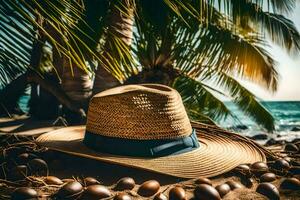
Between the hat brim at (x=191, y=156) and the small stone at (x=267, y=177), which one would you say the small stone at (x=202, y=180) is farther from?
the small stone at (x=267, y=177)

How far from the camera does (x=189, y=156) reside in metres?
2.04

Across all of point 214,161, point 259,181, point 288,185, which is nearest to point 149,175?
point 214,161

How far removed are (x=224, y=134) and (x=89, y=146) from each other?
3.96 ft

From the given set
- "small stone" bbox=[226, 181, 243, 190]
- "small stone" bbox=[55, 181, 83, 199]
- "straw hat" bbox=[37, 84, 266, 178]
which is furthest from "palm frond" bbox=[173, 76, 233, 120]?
"small stone" bbox=[55, 181, 83, 199]

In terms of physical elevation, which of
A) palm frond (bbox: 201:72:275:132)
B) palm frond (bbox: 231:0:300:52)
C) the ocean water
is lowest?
the ocean water

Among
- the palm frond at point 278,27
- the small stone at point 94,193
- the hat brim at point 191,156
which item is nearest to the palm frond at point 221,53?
the palm frond at point 278,27

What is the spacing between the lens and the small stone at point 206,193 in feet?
5.51

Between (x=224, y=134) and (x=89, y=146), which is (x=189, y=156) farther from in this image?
(x=224, y=134)

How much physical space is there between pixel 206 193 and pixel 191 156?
1.25ft

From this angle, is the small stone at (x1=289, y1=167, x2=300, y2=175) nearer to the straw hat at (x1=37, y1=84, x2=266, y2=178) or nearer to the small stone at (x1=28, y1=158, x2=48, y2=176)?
the straw hat at (x1=37, y1=84, x2=266, y2=178)

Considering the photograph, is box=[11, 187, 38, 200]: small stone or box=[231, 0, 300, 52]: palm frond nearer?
box=[11, 187, 38, 200]: small stone

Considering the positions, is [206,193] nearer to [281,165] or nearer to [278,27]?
[281,165]

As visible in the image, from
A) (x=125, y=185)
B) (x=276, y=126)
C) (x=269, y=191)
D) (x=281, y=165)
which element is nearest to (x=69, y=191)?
(x=125, y=185)

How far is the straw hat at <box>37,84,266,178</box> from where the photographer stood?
191cm
